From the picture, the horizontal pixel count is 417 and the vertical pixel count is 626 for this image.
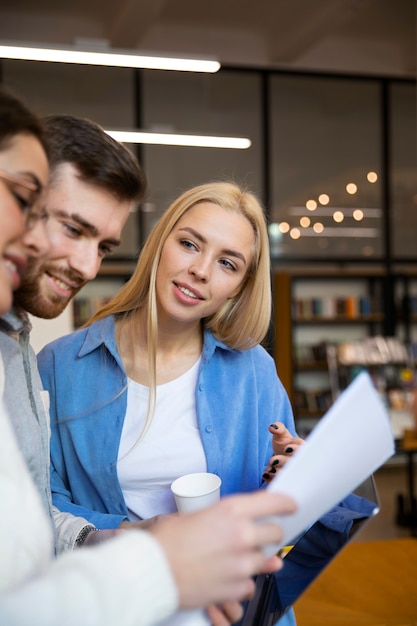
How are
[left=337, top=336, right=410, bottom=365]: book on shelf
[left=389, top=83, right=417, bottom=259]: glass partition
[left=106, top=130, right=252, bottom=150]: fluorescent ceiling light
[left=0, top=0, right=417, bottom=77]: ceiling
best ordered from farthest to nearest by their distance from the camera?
1. [left=389, top=83, right=417, bottom=259]: glass partition
2. [left=337, top=336, right=410, bottom=365]: book on shelf
3. [left=0, top=0, right=417, bottom=77]: ceiling
4. [left=106, top=130, right=252, bottom=150]: fluorescent ceiling light

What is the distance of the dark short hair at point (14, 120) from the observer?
2.57 ft

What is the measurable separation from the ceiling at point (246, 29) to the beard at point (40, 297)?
602 cm

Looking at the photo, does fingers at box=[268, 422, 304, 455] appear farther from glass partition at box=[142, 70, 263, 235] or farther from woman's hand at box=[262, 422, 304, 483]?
glass partition at box=[142, 70, 263, 235]

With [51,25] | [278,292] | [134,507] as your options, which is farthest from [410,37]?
[134,507]

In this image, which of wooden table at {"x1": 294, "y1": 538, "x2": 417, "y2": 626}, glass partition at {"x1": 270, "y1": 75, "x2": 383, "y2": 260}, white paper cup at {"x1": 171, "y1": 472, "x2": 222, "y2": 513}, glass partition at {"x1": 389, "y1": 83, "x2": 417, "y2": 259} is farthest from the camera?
glass partition at {"x1": 389, "y1": 83, "x2": 417, "y2": 259}

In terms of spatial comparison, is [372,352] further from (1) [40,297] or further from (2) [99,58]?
(1) [40,297]

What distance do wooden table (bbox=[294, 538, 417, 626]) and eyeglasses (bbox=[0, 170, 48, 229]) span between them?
5.19 feet

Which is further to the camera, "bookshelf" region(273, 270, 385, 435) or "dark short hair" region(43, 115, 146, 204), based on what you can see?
"bookshelf" region(273, 270, 385, 435)

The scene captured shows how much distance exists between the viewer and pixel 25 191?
31.5 inches

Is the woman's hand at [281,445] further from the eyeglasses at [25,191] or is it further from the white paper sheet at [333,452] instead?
the eyeglasses at [25,191]

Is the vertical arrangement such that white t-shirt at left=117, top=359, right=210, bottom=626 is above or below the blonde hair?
below

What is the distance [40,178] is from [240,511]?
0.49 meters

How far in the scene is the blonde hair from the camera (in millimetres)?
1856

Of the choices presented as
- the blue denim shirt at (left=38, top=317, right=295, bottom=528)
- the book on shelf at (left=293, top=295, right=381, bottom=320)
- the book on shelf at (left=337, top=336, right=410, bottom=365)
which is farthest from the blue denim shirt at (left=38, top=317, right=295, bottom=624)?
the book on shelf at (left=293, top=295, right=381, bottom=320)
